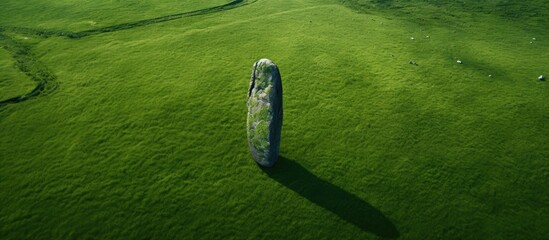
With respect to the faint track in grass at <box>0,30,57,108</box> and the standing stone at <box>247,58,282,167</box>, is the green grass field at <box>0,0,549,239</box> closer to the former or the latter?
the faint track in grass at <box>0,30,57,108</box>

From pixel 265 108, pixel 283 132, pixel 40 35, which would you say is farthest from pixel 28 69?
pixel 265 108

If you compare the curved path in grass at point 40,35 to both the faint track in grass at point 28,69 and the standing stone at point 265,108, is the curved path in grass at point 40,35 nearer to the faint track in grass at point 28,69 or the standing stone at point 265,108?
the faint track in grass at point 28,69

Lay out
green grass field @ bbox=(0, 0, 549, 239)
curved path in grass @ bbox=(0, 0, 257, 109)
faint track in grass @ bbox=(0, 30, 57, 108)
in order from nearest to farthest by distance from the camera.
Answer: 1. green grass field @ bbox=(0, 0, 549, 239)
2. faint track in grass @ bbox=(0, 30, 57, 108)
3. curved path in grass @ bbox=(0, 0, 257, 109)

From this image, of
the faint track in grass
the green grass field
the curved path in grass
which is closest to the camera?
the green grass field

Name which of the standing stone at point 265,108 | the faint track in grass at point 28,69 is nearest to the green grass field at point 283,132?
the faint track in grass at point 28,69

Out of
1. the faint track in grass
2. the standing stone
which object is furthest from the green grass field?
the standing stone

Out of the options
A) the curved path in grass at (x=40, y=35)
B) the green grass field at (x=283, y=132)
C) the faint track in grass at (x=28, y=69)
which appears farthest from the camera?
the curved path in grass at (x=40, y=35)
